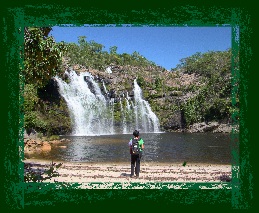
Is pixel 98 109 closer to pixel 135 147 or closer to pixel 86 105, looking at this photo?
pixel 86 105

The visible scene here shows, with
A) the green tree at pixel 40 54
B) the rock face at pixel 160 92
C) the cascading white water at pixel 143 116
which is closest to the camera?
A: the green tree at pixel 40 54

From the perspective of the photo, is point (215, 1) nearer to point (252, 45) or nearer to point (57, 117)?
point (252, 45)

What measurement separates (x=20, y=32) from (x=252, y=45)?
192 centimetres

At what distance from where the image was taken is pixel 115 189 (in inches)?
111

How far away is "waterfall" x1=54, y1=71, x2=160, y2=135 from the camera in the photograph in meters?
42.5

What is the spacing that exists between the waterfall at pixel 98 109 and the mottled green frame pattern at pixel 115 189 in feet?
130

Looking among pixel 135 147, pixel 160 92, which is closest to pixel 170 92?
pixel 160 92

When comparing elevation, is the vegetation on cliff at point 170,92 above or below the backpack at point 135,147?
above

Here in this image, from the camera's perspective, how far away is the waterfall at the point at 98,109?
42.5 meters

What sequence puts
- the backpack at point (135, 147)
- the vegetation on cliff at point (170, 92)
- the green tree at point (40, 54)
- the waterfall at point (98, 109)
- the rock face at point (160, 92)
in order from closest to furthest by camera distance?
the green tree at point (40, 54), the backpack at point (135, 147), the vegetation on cliff at point (170, 92), the waterfall at point (98, 109), the rock face at point (160, 92)

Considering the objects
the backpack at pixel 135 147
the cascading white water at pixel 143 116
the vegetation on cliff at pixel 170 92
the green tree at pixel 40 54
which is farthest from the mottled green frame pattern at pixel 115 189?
the cascading white water at pixel 143 116

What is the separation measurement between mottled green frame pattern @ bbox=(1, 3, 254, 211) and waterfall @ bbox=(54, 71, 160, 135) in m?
39.6

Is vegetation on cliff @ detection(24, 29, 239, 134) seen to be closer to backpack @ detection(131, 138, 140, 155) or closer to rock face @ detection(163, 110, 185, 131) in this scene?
rock face @ detection(163, 110, 185, 131)

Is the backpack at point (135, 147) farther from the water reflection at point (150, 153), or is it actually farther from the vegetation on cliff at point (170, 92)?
the vegetation on cliff at point (170, 92)
